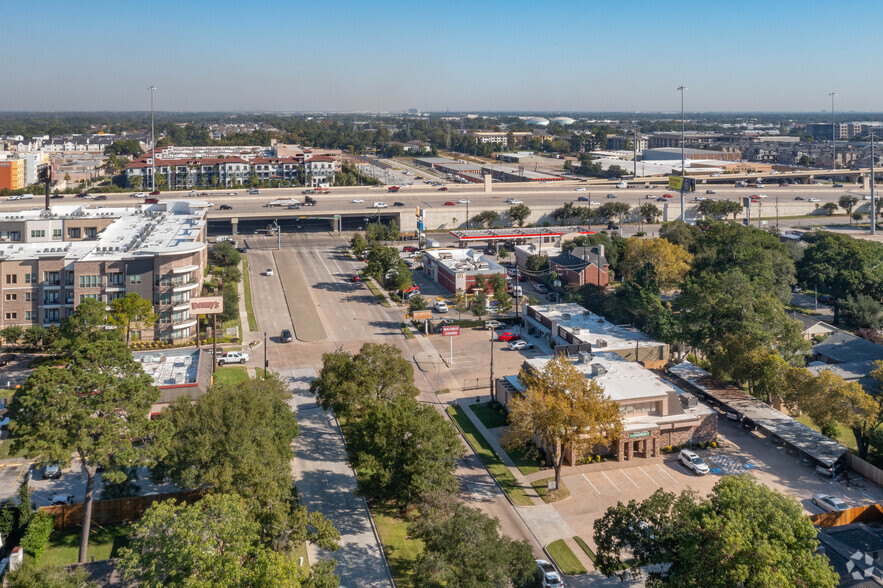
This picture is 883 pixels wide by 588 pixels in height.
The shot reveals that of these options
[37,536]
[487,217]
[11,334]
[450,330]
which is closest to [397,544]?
[37,536]

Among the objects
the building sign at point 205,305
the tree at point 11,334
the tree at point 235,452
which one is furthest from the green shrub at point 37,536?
the tree at point 11,334

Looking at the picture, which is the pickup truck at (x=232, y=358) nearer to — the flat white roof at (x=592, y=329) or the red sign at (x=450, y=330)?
the red sign at (x=450, y=330)

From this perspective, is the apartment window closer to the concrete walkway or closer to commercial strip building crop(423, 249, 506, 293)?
the concrete walkway

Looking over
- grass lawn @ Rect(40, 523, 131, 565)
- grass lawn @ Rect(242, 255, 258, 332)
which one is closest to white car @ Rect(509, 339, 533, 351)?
grass lawn @ Rect(242, 255, 258, 332)

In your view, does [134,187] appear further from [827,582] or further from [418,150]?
[827,582]

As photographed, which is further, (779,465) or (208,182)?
(208,182)

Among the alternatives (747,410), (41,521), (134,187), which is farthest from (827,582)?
(134,187)
